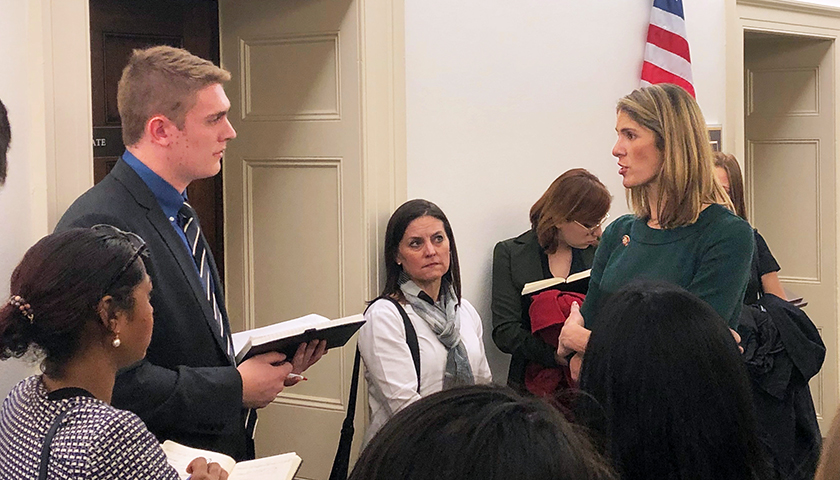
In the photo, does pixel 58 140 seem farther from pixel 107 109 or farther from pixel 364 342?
pixel 364 342

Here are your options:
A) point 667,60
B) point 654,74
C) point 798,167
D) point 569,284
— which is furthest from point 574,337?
point 798,167

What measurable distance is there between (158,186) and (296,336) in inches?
21.9

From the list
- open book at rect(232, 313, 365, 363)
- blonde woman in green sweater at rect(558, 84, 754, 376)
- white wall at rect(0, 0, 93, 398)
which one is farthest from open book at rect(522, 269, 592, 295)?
white wall at rect(0, 0, 93, 398)

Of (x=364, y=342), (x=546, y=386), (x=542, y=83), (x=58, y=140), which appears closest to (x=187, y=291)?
(x=58, y=140)

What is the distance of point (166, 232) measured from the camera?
8.92ft

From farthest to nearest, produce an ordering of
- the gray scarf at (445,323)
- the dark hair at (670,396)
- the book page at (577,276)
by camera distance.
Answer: the book page at (577,276) → the gray scarf at (445,323) → the dark hair at (670,396)

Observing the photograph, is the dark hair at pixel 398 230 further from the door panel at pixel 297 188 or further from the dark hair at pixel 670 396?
the dark hair at pixel 670 396

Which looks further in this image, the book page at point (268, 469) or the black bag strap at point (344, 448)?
the black bag strap at point (344, 448)

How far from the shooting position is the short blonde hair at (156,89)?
2820mm

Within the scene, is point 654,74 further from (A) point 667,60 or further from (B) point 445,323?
(B) point 445,323

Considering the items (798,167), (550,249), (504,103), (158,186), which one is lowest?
(550,249)

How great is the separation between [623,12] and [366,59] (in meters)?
2.14

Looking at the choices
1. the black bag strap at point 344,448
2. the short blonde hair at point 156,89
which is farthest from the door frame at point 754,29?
the short blonde hair at point 156,89

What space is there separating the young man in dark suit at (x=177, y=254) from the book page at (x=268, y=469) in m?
0.18
